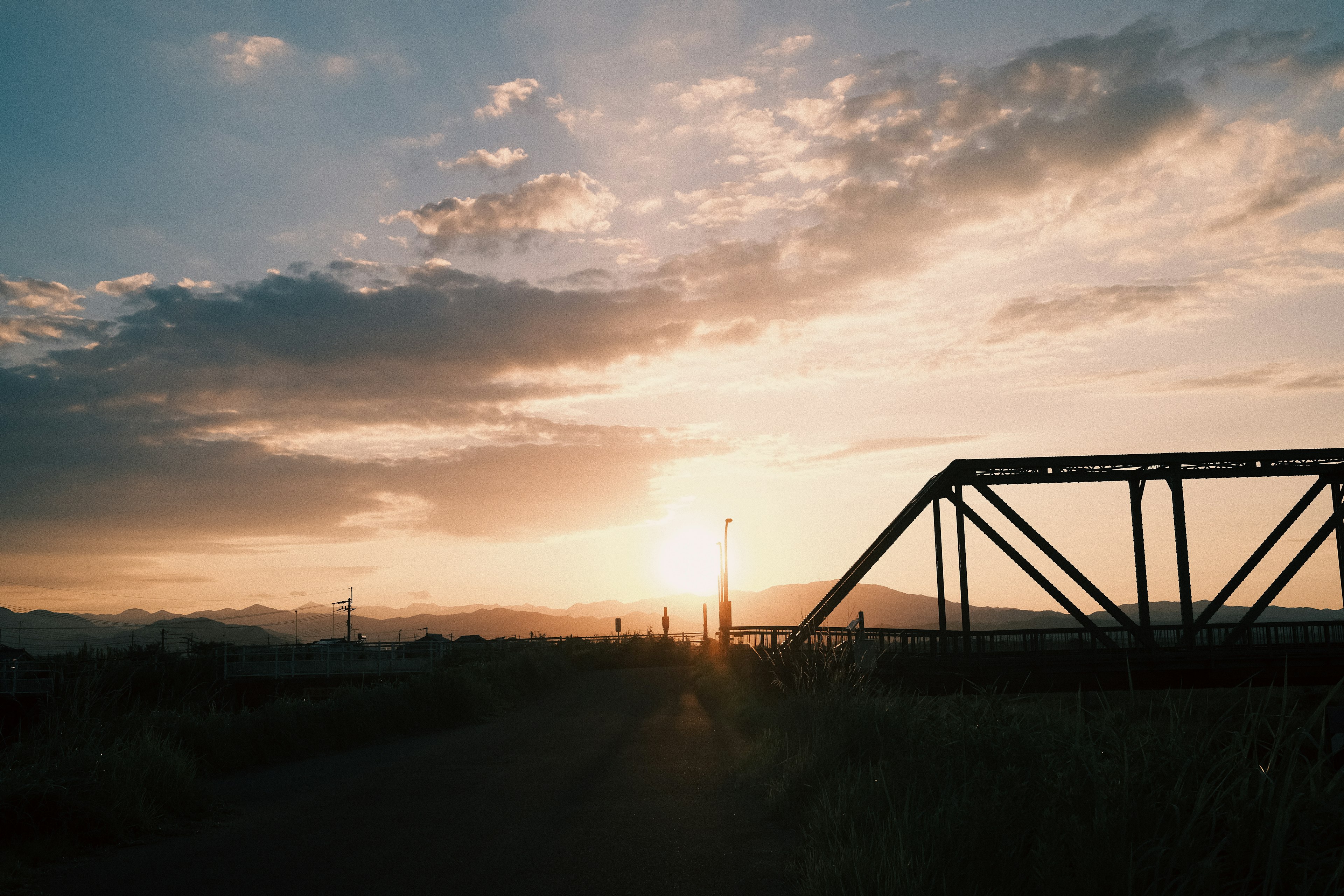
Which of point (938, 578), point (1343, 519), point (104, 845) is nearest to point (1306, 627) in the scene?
point (1343, 519)

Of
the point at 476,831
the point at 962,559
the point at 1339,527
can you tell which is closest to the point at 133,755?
the point at 476,831

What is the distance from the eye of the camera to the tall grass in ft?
28.5

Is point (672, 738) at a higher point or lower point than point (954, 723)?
lower

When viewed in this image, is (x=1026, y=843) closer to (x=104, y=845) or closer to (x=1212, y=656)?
(x=104, y=845)

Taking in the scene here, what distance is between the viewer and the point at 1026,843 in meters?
5.83

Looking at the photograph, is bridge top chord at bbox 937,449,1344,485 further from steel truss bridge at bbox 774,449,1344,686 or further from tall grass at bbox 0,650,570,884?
tall grass at bbox 0,650,570,884

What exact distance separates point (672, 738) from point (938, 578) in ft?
36.6

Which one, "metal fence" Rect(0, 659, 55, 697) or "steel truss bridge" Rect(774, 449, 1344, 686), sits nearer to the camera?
"steel truss bridge" Rect(774, 449, 1344, 686)

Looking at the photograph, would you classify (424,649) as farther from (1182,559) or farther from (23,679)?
(1182,559)

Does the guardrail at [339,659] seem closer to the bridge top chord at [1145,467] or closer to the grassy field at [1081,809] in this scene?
the bridge top chord at [1145,467]

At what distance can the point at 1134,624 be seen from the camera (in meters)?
23.4

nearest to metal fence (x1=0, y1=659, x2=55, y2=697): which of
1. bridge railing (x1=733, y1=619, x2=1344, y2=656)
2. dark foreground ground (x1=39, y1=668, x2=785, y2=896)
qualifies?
dark foreground ground (x1=39, y1=668, x2=785, y2=896)

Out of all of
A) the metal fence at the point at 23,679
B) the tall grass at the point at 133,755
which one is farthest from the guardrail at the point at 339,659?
the tall grass at the point at 133,755

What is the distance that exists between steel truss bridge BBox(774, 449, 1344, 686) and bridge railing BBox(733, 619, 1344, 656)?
0.06 m
